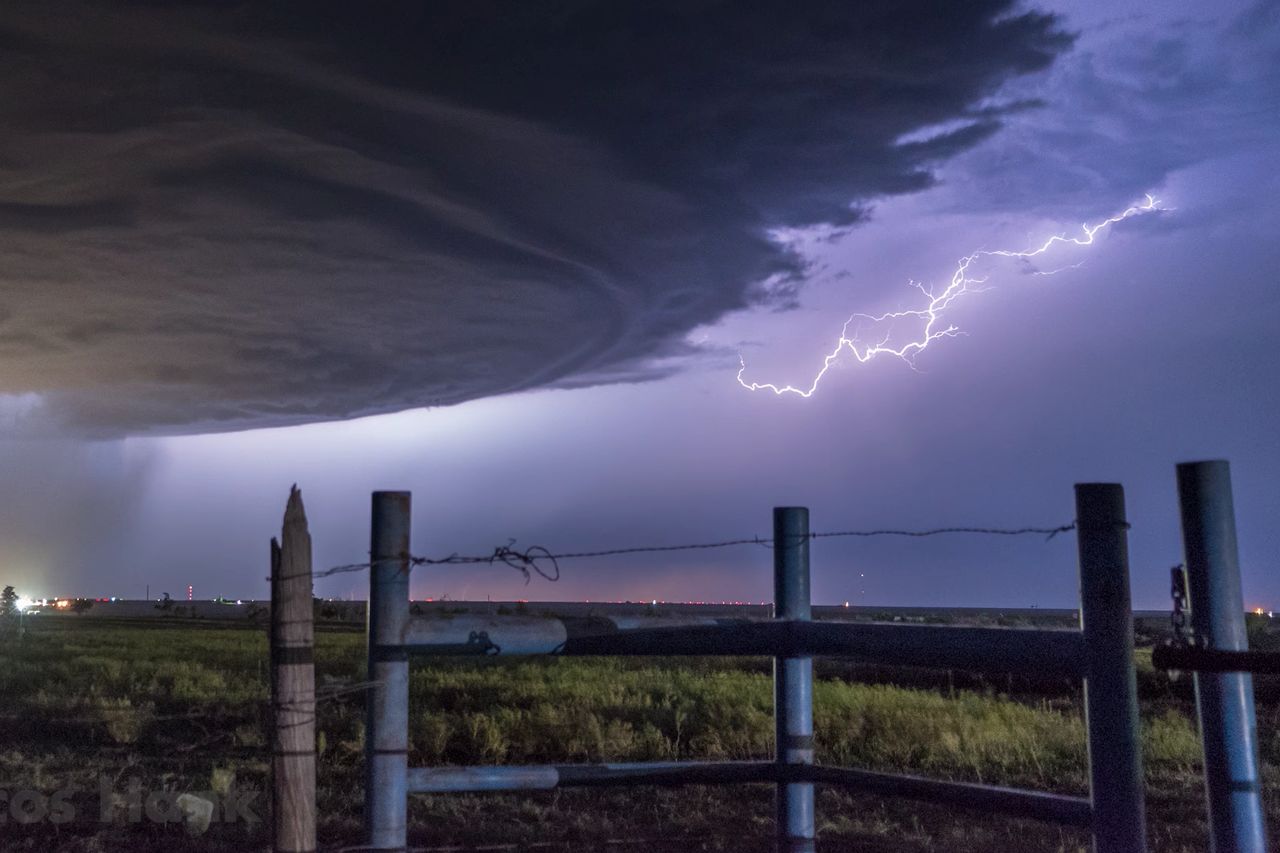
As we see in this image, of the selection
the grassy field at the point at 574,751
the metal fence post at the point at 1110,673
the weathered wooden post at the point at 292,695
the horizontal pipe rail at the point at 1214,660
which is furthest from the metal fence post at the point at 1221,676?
the grassy field at the point at 574,751

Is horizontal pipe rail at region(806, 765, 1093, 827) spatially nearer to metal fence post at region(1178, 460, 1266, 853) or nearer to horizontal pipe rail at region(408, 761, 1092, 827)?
horizontal pipe rail at region(408, 761, 1092, 827)

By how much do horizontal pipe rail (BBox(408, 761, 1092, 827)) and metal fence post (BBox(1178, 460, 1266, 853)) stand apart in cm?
40

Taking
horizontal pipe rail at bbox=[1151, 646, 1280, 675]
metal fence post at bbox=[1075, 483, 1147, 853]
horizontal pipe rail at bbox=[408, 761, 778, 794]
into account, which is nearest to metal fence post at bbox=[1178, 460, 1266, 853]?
horizontal pipe rail at bbox=[1151, 646, 1280, 675]

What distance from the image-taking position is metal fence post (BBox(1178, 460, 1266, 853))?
9.73 feet

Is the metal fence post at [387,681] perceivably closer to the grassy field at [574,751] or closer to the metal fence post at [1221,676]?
the grassy field at [574,751]

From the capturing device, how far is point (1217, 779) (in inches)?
118

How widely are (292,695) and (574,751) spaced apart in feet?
28.5

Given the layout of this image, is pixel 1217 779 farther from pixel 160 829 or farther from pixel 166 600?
pixel 166 600

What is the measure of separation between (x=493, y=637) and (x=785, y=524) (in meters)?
1.47

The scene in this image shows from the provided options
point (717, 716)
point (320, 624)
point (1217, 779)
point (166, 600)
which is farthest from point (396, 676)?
point (166, 600)

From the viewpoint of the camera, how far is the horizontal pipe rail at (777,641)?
3367 millimetres

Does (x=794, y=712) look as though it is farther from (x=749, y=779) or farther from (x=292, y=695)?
(x=292, y=695)

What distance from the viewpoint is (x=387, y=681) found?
3494 millimetres

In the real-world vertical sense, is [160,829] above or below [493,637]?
below
